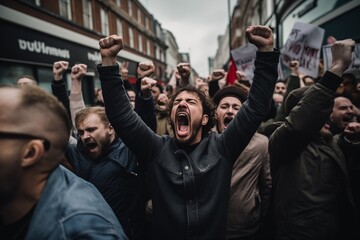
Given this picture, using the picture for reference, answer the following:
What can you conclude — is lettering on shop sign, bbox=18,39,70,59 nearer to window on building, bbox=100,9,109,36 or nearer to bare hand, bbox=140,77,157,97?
window on building, bbox=100,9,109,36

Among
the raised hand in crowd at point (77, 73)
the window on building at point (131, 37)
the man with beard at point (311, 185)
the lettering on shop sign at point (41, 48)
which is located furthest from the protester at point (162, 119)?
the window on building at point (131, 37)

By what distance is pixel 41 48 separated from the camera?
9664 millimetres

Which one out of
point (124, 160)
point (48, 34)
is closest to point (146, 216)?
point (124, 160)

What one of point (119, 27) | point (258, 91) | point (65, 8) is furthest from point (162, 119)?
point (119, 27)

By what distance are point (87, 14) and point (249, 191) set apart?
50.2ft

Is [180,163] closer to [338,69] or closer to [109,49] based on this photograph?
[109,49]

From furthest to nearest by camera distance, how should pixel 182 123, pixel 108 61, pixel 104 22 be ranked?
pixel 104 22 → pixel 182 123 → pixel 108 61

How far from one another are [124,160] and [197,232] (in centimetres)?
82

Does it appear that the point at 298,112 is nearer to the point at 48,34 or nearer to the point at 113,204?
the point at 113,204

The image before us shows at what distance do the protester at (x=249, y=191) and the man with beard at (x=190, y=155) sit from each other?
35cm

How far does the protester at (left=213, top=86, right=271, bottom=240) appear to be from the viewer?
1.93m

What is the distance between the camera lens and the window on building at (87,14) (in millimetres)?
14284

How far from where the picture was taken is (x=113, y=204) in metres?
1.91

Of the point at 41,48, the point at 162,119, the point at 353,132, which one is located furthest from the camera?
the point at 41,48
